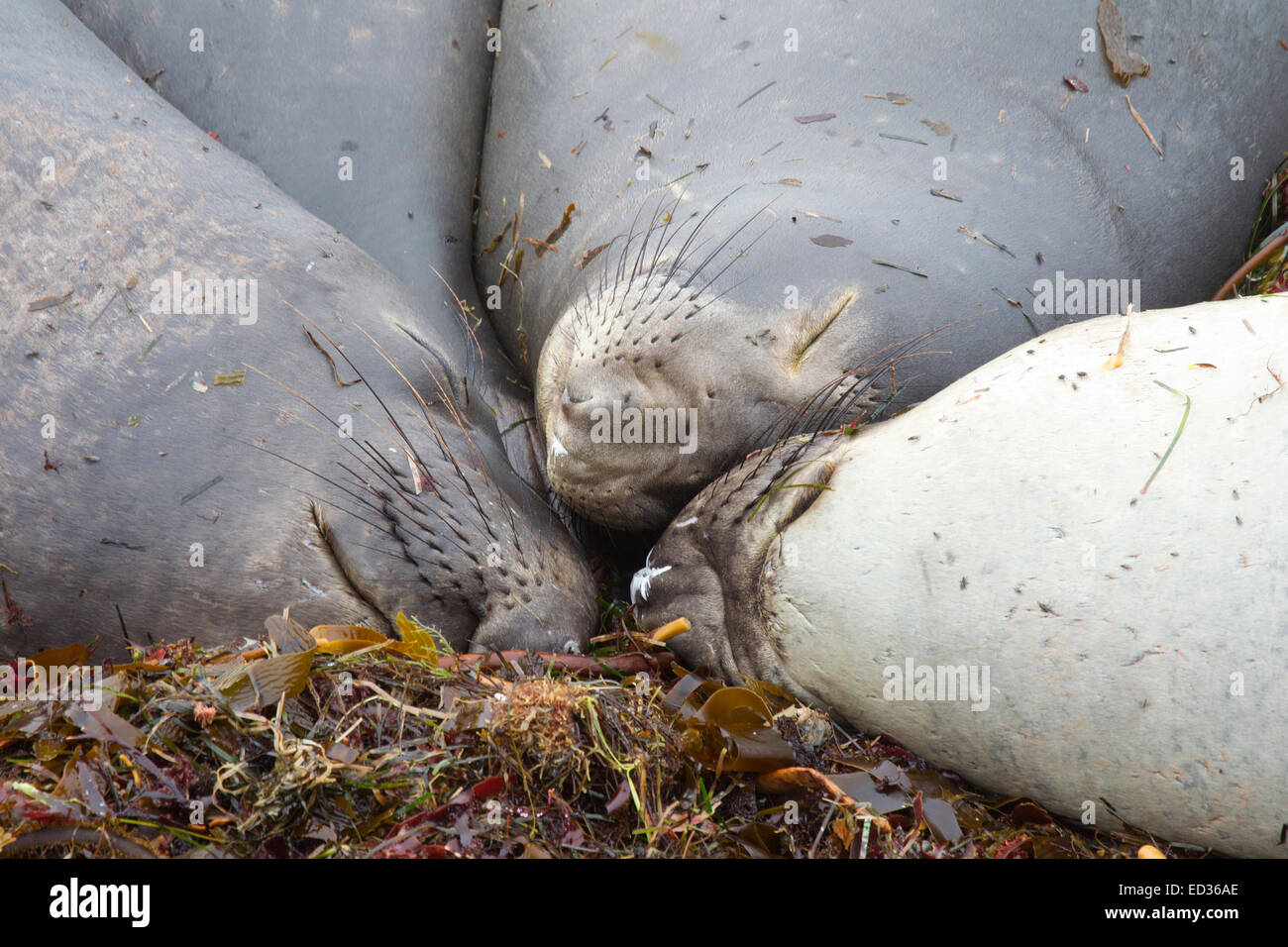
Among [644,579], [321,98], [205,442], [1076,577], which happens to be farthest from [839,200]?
[321,98]

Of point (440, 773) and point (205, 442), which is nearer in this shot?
point (440, 773)

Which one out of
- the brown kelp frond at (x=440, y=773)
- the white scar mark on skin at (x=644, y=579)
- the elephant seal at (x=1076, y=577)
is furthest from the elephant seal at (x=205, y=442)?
the elephant seal at (x=1076, y=577)

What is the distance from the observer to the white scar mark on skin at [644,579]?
249 centimetres

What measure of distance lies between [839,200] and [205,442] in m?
1.63

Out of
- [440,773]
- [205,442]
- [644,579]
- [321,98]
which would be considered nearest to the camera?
[440,773]

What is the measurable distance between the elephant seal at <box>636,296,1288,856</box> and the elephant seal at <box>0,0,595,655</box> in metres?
0.69

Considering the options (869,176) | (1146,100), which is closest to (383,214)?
(869,176)

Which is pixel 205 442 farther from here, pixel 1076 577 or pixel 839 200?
pixel 1076 577

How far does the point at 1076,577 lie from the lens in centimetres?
179

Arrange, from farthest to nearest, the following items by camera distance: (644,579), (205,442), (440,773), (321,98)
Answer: (321,98), (644,579), (205,442), (440,773)

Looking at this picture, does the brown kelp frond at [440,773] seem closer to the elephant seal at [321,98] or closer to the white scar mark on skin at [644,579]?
the white scar mark on skin at [644,579]

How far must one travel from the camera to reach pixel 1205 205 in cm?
280

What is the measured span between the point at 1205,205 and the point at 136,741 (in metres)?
2.88

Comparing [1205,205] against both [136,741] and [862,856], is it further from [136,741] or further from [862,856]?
[136,741]
